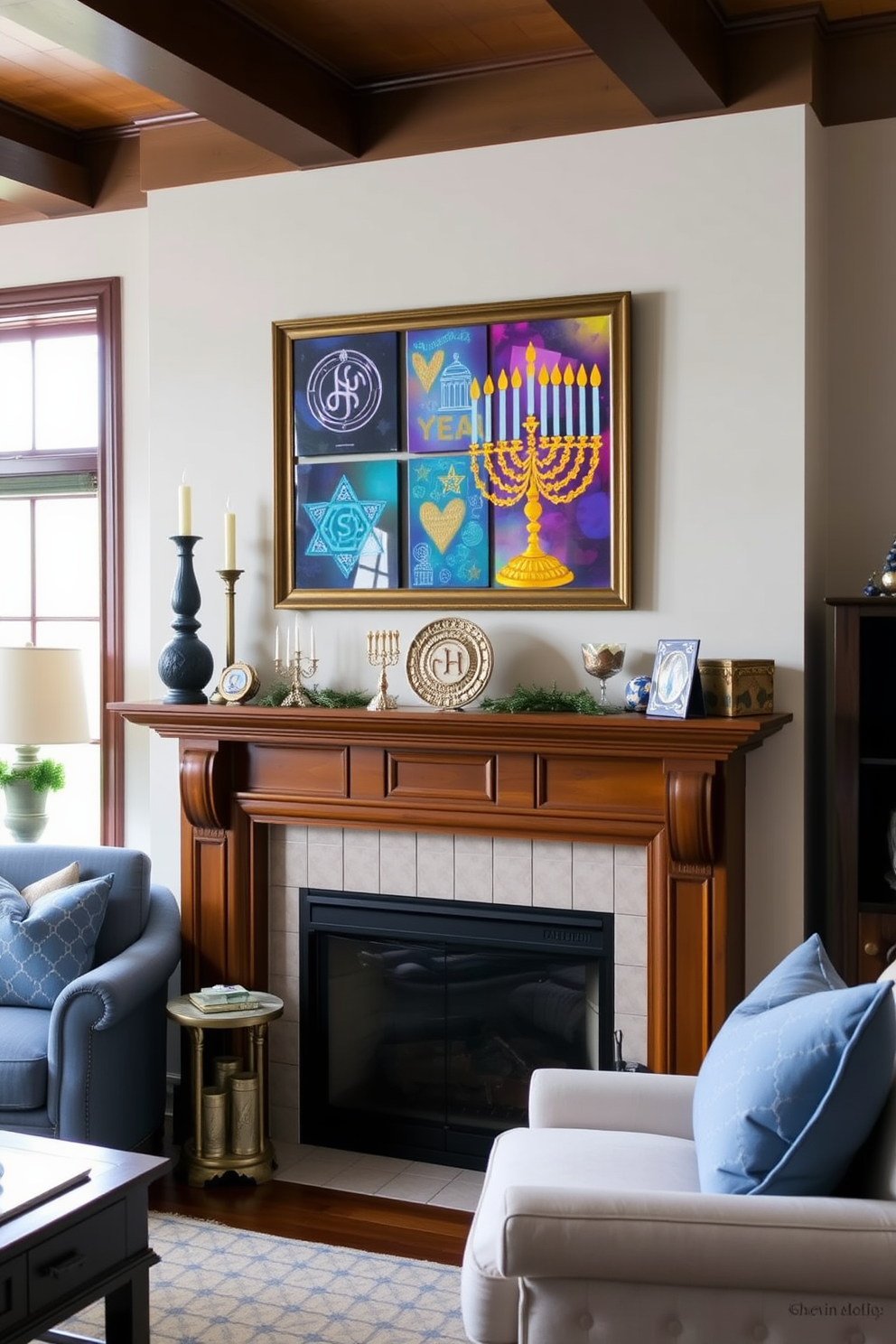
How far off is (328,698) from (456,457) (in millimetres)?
764

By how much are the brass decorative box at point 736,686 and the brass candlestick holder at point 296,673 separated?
3.68 feet

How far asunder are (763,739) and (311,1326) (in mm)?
1724

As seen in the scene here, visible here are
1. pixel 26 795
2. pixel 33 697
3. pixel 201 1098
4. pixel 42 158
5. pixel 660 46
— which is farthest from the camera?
pixel 26 795

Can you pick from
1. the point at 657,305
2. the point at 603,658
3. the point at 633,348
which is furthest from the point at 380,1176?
the point at 657,305

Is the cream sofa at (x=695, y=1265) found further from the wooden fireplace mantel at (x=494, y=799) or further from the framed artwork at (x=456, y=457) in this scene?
the framed artwork at (x=456, y=457)

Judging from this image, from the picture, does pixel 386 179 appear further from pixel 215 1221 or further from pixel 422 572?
pixel 215 1221

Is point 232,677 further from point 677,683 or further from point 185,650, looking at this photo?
point 677,683

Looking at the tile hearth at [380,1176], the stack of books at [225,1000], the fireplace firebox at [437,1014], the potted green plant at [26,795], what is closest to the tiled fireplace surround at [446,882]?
the fireplace firebox at [437,1014]

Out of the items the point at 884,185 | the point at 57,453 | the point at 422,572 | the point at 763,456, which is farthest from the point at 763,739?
A: the point at 57,453

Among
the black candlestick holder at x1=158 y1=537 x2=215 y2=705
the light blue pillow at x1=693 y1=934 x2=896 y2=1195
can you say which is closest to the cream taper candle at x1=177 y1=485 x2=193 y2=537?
the black candlestick holder at x1=158 y1=537 x2=215 y2=705

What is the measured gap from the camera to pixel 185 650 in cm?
391

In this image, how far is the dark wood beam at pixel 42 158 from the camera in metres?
4.12

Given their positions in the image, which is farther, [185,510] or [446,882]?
[185,510]

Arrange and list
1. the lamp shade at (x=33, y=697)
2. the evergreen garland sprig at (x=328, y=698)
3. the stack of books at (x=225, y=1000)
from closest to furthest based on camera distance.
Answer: the stack of books at (x=225, y=1000) < the evergreen garland sprig at (x=328, y=698) < the lamp shade at (x=33, y=697)
